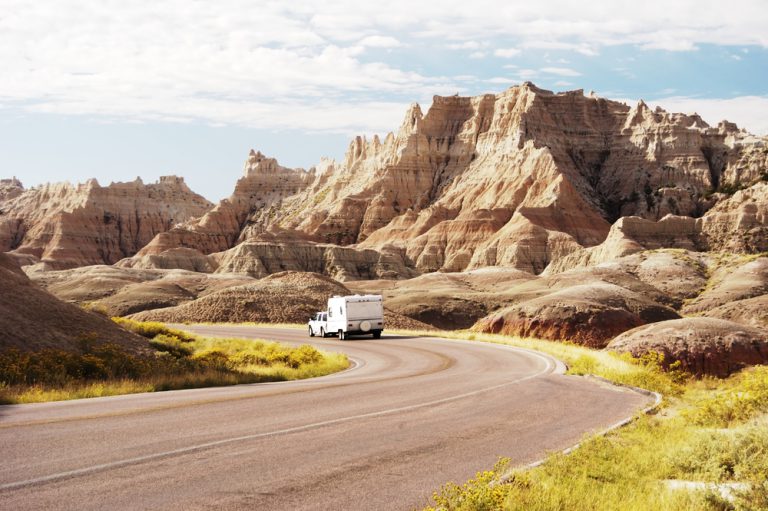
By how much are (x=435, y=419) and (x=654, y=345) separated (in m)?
14.4

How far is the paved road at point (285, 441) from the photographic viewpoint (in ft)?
27.1

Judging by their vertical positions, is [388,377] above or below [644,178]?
below

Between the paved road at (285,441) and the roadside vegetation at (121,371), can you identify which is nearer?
the paved road at (285,441)

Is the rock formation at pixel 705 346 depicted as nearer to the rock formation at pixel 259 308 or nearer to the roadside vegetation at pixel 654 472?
the roadside vegetation at pixel 654 472

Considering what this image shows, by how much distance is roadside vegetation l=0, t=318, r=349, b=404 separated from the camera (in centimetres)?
1664

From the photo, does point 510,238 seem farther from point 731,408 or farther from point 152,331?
point 731,408

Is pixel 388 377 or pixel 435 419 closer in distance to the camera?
pixel 435 419

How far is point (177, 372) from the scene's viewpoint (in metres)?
20.4

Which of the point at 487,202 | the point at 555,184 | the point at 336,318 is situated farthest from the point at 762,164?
the point at 336,318

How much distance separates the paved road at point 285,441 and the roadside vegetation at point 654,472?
0.76 meters

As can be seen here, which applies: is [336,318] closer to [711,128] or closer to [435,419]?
[435,419]

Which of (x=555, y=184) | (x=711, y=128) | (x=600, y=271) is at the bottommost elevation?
(x=600, y=271)

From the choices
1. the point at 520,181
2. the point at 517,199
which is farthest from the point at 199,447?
the point at 520,181

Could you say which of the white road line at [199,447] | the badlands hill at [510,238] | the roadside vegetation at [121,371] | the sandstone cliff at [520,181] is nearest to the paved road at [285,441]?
the white road line at [199,447]
